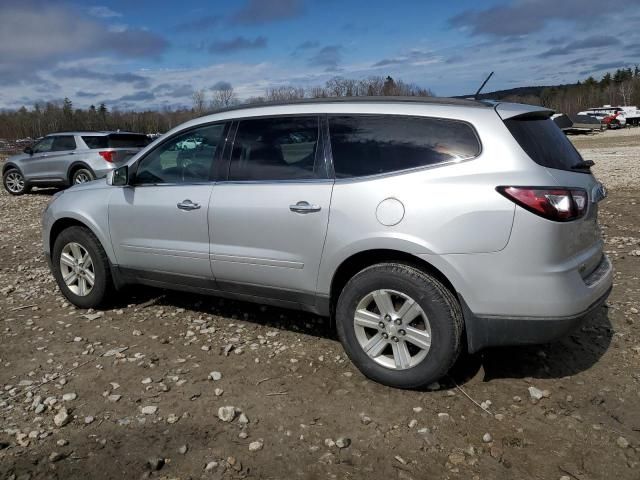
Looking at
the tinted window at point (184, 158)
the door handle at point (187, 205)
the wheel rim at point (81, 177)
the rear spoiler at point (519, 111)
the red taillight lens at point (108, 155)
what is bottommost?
the wheel rim at point (81, 177)

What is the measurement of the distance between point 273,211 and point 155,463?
1732 millimetres

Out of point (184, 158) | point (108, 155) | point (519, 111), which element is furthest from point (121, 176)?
point (108, 155)

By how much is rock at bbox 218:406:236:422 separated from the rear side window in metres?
1.60

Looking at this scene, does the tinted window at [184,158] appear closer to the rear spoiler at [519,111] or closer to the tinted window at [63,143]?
the rear spoiler at [519,111]

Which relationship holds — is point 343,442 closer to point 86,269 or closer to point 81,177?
point 86,269

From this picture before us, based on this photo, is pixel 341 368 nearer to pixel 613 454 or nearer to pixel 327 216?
pixel 327 216

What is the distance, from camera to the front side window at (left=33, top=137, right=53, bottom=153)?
47.4 ft

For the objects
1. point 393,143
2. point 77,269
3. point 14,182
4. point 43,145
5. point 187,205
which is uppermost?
point 393,143

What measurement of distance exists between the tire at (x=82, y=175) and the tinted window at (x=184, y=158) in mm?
9760

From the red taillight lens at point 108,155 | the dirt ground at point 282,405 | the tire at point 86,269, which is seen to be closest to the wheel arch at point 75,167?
the red taillight lens at point 108,155

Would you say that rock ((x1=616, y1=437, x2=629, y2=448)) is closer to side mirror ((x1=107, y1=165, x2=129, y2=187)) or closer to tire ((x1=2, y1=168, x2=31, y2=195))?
side mirror ((x1=107, y1=165, x2=129, y2=187))

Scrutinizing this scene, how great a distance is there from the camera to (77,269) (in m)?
5.11

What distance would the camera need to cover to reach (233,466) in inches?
112

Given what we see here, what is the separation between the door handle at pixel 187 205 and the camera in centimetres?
421
